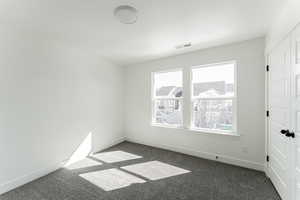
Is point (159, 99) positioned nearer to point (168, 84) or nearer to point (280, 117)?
point (168, 84)

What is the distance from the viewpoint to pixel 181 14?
1983 millimetres

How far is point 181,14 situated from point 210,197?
102 inches

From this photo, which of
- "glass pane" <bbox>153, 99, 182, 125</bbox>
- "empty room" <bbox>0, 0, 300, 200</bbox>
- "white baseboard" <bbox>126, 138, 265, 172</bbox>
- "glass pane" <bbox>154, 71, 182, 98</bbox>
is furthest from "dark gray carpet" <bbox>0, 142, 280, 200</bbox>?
"glass pane" <bbox>154, 71, 182, 98</bbox>

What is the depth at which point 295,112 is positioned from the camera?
5.25 feet

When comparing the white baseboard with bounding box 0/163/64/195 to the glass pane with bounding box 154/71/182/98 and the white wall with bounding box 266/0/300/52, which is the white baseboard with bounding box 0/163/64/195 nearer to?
the glass pane with bounding box 154/71/182/98

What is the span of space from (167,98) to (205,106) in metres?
1.05

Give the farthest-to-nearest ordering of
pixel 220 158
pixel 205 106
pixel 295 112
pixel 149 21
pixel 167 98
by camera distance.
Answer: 1. pixel 167 98
2. pixel 205 106
3. pixel 220 158
4. pixel 149 21
5. pixel 295 112

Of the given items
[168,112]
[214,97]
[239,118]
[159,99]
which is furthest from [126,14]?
[239,118]

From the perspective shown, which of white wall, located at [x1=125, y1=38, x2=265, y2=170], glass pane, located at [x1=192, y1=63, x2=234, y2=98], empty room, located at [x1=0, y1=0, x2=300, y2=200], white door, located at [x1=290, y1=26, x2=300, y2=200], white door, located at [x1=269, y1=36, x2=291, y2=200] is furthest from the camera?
glass pane, located at [x1=192, y1=63, x2=234, y2=98]

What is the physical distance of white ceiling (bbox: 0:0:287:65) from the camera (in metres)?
1.77

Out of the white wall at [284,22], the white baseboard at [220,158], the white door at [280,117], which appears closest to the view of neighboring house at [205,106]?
the white baseboard at [220,158]

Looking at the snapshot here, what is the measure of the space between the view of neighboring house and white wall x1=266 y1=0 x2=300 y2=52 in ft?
3.54

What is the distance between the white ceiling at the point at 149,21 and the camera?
1772mm

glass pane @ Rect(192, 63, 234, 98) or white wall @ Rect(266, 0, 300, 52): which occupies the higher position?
white wall @ Rect(266, 0, 300, 52)
